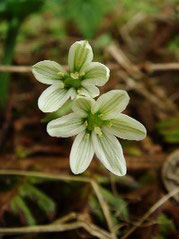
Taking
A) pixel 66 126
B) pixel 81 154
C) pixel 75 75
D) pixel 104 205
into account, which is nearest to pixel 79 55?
pixel 75 75

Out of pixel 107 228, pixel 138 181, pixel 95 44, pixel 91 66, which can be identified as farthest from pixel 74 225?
pixel 95 44

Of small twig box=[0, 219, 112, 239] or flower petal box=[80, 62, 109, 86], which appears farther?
small twig box=[0, 219, 112, 239]

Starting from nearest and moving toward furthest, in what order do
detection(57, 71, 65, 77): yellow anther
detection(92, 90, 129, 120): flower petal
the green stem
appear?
detection(92, 90, 129, 120): flower petal, detection(57, 71, 65, 77): yellow anther, the green stem

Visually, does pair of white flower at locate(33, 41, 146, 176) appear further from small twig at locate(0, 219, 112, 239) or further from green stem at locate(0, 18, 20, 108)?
green stem at locate(0, 18, 20, 108)

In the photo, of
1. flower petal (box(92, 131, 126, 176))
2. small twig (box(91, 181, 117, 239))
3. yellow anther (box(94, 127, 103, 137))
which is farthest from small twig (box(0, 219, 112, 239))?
yellow anther (box(94, 127, 103, 137))

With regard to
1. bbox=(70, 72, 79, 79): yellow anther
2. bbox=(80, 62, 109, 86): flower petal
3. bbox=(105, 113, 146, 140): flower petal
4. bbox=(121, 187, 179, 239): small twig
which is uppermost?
bbox=(70, 72, 79, 79): yellow anther

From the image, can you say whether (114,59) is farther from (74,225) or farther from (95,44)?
(74,225)

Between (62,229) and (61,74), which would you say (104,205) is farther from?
(61,74)
